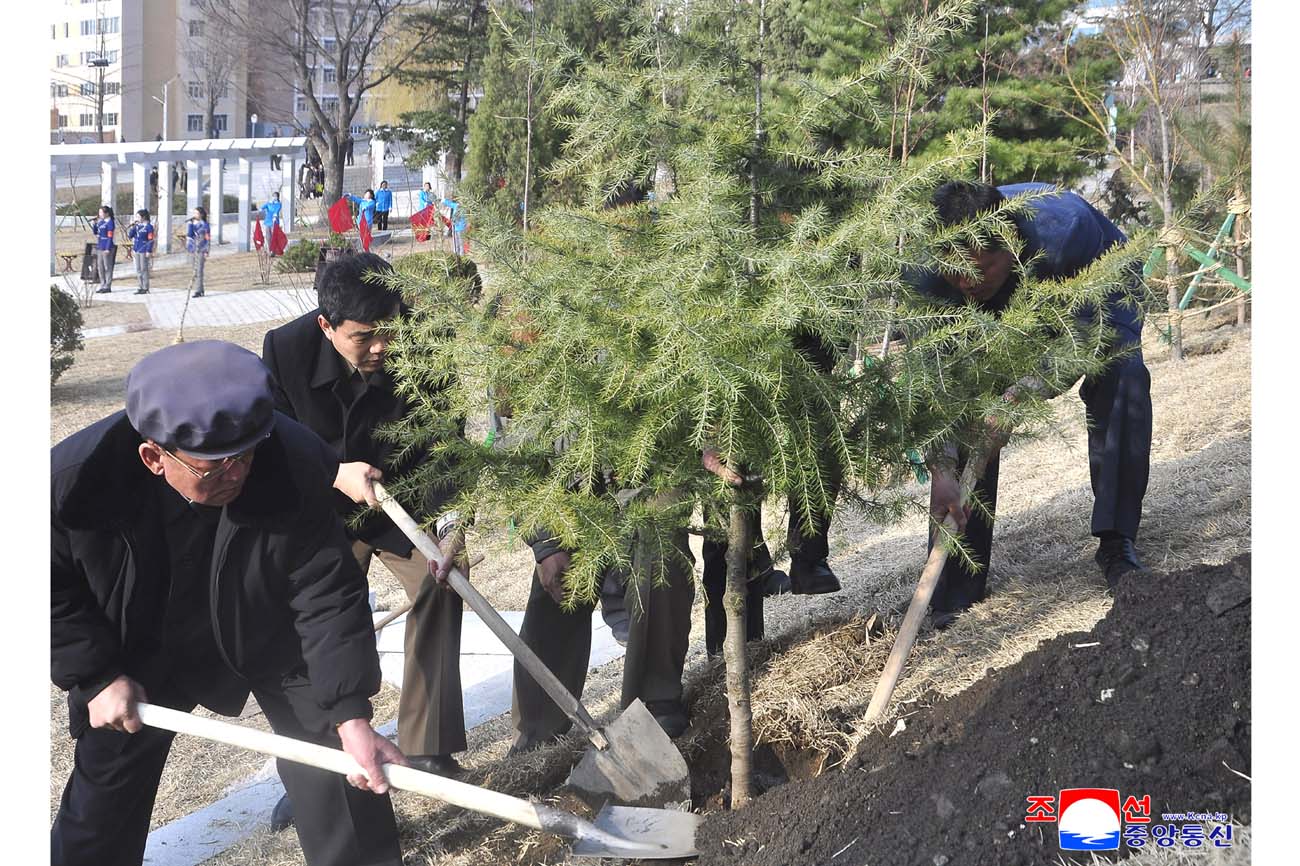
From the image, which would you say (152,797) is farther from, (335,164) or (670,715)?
(335,164)

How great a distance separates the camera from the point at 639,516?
9.52 ft

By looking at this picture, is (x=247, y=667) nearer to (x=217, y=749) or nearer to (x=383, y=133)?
(x=217, y=749)

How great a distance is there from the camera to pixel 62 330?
40.3 ft

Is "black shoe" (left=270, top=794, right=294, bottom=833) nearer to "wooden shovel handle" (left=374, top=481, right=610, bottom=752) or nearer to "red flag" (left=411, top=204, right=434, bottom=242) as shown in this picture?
"wooden shovel handle" (left=374, top=481, right=610, bottom=752)

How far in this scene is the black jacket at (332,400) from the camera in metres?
3.88

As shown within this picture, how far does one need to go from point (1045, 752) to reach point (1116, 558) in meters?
1.48

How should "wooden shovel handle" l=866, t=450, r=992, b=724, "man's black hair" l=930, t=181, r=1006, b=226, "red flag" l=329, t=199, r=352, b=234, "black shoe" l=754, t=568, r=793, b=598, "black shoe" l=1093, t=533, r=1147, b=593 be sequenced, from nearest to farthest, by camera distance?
1. "man's black hair" l=930, t=181, r=1006, b=226
2. "wooden shovel handle" l=866, t=450, r=992, b=724
3. "black shoe" l=1093, t=533, r=1147, b=593
4. "black shoe" l=754, t=568, r=793, b=598
5. "red flag" l=329, t=199, r=352, b=234

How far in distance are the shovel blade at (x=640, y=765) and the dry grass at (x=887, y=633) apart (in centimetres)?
27

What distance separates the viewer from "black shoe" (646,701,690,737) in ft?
13.0

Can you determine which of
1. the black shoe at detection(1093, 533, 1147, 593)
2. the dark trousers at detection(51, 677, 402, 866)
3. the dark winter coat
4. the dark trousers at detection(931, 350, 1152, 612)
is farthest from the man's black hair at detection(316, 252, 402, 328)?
the black shoe at detection(1093, 533, 1147, 593)

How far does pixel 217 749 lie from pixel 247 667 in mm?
1996

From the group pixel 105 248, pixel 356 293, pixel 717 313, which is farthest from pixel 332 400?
pixel 105 248

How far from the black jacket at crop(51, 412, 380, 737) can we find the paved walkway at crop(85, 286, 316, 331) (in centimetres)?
1296

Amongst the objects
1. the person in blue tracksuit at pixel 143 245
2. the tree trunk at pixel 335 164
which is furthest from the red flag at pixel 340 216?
the tree trunk at pixel 335 164
